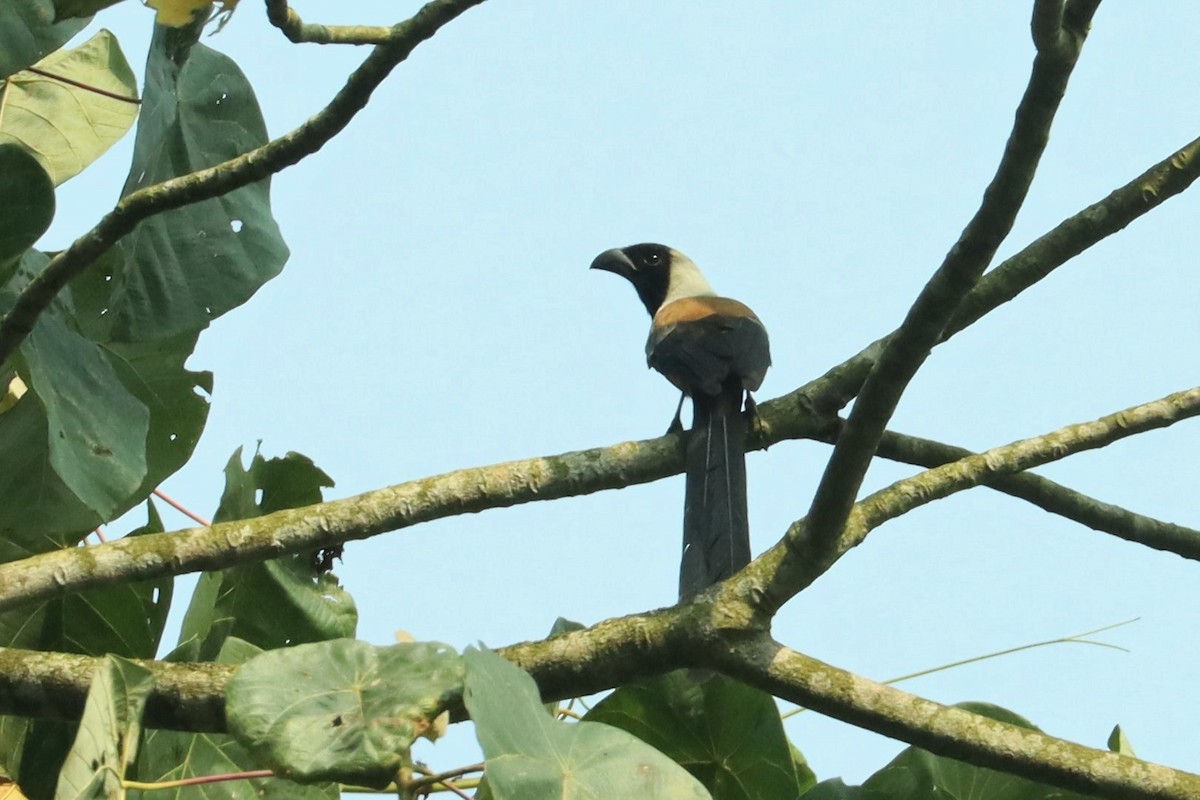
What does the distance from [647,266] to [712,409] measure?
2.63m

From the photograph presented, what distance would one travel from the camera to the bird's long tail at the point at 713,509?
338 centimetres

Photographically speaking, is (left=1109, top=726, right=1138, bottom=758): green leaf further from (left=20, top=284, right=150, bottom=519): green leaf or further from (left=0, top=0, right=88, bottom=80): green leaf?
(left=0, top=0, right=88, bottom=80): green leaf

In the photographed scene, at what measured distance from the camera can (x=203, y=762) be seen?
103 inches

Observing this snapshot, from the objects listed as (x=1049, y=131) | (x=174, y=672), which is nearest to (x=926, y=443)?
(x=1049, y=131)

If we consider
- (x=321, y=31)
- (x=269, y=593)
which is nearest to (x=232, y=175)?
(x=321, y=31)

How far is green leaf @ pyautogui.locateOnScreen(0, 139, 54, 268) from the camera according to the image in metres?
2.60

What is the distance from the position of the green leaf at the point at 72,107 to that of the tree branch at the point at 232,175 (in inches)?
47.1

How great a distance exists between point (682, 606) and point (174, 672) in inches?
36.4

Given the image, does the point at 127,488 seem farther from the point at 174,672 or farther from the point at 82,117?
the point at 82,117

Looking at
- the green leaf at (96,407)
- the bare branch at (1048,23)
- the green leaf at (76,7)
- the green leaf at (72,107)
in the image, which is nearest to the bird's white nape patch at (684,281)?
the green leaf at (72,107)

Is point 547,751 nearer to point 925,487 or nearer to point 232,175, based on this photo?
point 925,487

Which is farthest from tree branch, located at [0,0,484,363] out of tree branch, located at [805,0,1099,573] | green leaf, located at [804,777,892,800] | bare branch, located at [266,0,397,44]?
green leaf, located at [804,777,892,800]

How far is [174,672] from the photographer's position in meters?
2.33

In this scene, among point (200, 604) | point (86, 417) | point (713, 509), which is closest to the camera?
point (86, 417)
